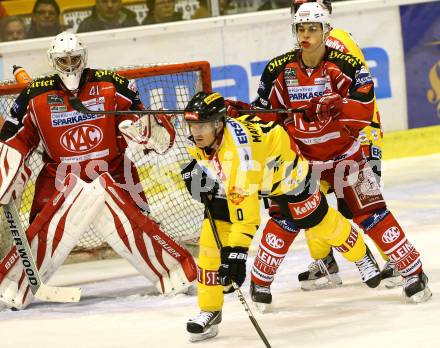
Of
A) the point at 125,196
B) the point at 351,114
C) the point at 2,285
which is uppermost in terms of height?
the point at 351,114

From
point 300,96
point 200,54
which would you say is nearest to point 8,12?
point 200,54

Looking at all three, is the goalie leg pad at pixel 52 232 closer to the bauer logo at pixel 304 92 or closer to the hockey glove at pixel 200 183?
the hockey glove at pixel 200 183

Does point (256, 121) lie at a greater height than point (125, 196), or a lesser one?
greater

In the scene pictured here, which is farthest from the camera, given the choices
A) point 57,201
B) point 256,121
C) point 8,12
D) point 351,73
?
point 8,12

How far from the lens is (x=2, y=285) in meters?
5.54

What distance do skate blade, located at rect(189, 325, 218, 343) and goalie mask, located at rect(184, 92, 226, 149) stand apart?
74 centimetres

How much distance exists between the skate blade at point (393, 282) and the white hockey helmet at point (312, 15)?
1.15m

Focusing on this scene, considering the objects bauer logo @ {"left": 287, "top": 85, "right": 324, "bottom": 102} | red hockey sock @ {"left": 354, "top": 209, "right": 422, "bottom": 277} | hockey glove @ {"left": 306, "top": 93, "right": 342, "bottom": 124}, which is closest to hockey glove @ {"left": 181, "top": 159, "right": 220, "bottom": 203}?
hockey glove @ {"left": 306, "top": 93, "right": 342, "bottom": 124}

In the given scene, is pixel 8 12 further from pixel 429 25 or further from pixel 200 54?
pixel 429 25

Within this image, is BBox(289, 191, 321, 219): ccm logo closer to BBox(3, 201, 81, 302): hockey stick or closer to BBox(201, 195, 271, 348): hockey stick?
BBox(201, 195, 271, 348): hockey stick

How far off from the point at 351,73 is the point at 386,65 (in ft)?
10.8

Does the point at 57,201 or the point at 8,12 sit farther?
the point at 8,12

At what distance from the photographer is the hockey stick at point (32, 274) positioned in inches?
216

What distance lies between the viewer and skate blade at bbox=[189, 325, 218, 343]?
4719 mm
